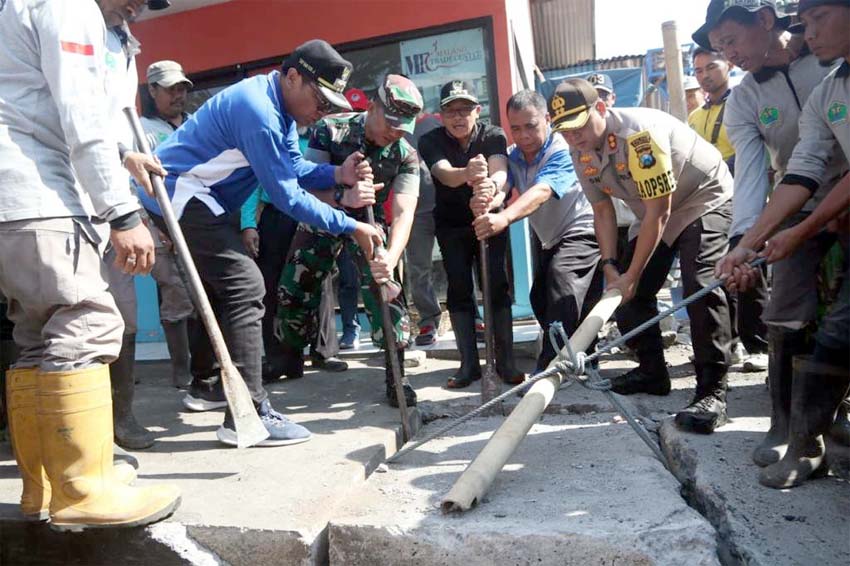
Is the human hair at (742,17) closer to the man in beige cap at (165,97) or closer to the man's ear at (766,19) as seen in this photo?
the man's ear at (766,19)

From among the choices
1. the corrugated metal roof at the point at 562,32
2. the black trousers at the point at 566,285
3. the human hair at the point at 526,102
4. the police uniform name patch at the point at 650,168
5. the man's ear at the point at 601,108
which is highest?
the corrugated metal roof at the point at 562,32

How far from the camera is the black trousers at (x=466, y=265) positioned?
3.80 meters

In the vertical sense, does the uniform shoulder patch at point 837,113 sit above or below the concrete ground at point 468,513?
above

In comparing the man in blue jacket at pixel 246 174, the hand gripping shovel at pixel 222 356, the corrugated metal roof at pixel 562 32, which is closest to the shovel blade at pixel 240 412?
the hand gripping shovel at pixel 222 356

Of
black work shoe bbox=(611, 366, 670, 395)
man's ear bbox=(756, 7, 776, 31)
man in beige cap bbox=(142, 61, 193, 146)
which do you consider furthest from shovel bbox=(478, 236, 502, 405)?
man in beige cap bbox=(142, 61, 193, 146)

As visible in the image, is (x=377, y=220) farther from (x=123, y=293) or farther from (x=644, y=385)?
(x=644, y=385)

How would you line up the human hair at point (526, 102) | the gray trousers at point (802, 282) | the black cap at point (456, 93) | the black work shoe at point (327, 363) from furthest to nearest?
the black work shoe at point (327, 363), the black cap at point (456, 93), the human hair at point (526, 102), the gray trousers at point (802, 282)

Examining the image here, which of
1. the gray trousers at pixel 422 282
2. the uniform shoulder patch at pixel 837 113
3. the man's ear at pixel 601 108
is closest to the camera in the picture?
the uniform shoulder patch at pixel 837 113

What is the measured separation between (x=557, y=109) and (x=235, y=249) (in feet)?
5.02

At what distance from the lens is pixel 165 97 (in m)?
4.37

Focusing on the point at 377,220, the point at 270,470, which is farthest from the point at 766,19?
the point at 270,470

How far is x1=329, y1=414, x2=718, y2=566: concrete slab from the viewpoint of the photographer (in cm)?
186

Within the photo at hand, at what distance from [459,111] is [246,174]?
134cm

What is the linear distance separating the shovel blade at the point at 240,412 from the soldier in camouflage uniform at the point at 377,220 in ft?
2.94
